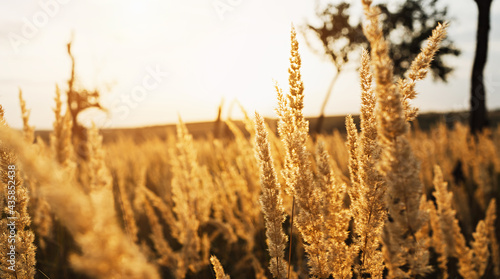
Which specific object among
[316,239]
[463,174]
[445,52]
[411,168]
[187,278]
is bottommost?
[187,278]

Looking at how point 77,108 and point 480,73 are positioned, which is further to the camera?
point 77,108

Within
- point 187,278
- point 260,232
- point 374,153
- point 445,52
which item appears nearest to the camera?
point 374,153

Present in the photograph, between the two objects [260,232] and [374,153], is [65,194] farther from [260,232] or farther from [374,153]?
[260,232]

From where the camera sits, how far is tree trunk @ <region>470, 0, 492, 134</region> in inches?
238

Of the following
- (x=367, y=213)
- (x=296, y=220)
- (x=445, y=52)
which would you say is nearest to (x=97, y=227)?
(x=296, y=220)

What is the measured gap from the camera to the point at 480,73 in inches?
260

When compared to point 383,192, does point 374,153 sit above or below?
above

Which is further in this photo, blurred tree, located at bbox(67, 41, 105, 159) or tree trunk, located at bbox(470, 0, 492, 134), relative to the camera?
tree trunk, located at bbox(470, 0, 492, 134)

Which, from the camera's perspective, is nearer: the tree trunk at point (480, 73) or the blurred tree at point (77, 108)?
the blurred tree at point (77, 108)

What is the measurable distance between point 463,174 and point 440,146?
4.21 ft

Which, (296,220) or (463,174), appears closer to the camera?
(296,220)

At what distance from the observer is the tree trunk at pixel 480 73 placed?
6.04 meters

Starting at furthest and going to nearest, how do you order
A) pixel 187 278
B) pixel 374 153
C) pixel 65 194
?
pixel 187 278 → pixel 374 153 → pixel 65 194

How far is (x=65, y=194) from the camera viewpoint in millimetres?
638
